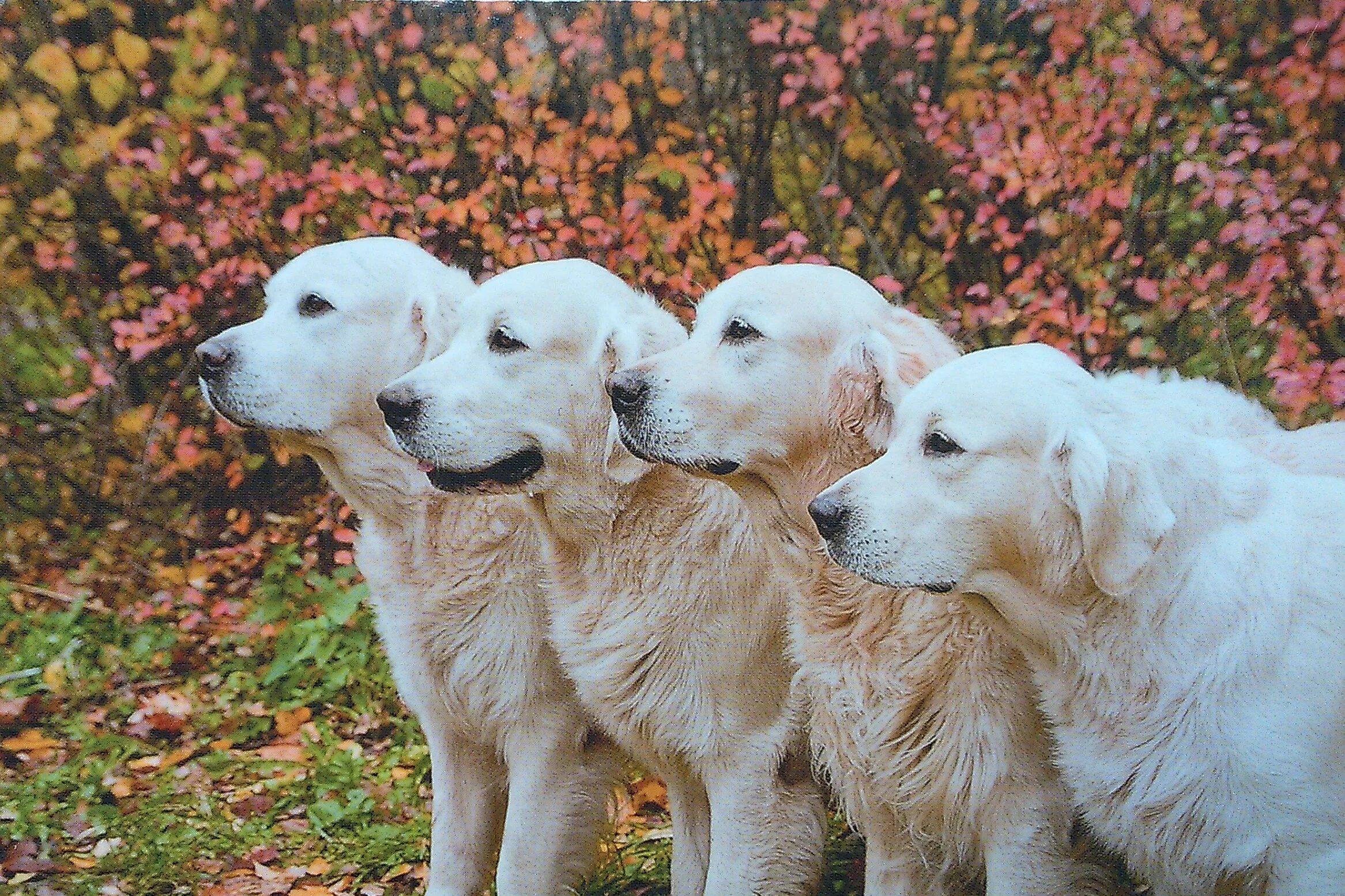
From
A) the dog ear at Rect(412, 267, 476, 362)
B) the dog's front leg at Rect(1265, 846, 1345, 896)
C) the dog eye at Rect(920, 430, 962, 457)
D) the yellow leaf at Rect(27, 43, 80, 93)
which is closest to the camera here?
the dog's front leg at Rect(1265, 846, 1345, 896)

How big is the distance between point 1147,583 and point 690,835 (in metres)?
1.44

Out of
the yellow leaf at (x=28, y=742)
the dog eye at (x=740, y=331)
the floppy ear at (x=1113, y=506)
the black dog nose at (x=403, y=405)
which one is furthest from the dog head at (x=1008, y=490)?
the yellow leaf at (x=28, y=742)

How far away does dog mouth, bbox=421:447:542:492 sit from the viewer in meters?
3.14

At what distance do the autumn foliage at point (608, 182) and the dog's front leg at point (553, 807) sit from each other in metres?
2.05

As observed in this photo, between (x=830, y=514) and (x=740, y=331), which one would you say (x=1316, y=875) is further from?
(x=740, y=331)

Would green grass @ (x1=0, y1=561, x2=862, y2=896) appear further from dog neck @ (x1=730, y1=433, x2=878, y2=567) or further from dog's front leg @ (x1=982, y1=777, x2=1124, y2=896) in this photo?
dog neck @ (x1=730, y1=433, x2=878, y2=567)

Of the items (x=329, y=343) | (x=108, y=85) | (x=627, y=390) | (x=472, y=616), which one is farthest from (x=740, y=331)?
(x=108, y=85)

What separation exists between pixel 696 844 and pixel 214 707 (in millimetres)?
2399

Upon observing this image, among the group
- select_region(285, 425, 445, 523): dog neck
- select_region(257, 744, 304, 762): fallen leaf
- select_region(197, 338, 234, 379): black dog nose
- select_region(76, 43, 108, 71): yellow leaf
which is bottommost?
select_region(257, 744, 304, 762): fallen leaf

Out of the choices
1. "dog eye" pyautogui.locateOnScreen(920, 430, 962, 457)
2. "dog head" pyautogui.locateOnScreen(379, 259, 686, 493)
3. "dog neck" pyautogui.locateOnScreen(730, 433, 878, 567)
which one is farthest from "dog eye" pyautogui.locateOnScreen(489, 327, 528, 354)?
"dog eye" pyautogui.locateOnScreen(920, 430, 962, 457)

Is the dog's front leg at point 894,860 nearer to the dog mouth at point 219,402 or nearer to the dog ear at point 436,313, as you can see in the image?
the dog ear at point 436,313

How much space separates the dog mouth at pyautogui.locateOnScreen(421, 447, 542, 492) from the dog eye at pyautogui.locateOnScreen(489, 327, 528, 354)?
0.78ft

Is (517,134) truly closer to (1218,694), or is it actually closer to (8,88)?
(8,88)

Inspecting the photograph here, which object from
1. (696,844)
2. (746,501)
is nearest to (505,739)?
(696,844)
